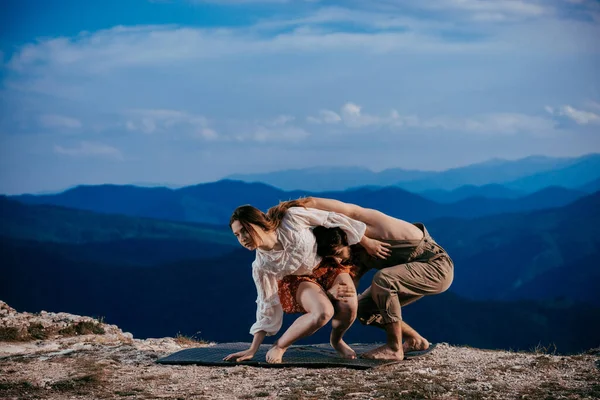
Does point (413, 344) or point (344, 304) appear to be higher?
point (344, 304)

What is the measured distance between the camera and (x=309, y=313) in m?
7.87

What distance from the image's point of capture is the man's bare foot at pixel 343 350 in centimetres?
832

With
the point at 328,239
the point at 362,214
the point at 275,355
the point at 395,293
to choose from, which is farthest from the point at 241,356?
the point at 362,214

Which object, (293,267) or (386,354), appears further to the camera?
(386,354)

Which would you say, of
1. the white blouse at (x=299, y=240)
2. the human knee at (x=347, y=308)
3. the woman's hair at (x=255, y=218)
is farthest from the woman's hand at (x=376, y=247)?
the woman's hair at (x=255, y=218)

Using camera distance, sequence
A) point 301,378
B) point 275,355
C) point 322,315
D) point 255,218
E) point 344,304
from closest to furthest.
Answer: point 301,378, point 255,218, point 322,315, point 344,304, point 275,355

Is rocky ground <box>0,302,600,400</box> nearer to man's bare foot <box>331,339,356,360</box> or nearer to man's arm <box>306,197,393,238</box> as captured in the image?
man's bare foot <box>331,339,356,360</box>

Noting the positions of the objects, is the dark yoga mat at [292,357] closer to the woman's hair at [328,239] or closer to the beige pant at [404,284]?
the beige pant at [404,284]

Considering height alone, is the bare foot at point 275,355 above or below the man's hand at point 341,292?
below

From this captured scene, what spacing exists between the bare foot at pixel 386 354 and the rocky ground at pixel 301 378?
9cm

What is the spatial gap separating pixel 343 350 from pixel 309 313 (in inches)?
28.5

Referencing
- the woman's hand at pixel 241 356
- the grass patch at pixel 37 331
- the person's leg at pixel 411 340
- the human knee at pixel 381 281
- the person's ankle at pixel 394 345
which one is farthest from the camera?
the grass patch at pixel 37 331

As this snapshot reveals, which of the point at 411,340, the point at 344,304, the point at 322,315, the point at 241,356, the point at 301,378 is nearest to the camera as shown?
the point at 301,378

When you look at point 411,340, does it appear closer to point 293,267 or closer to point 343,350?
point 343,350
